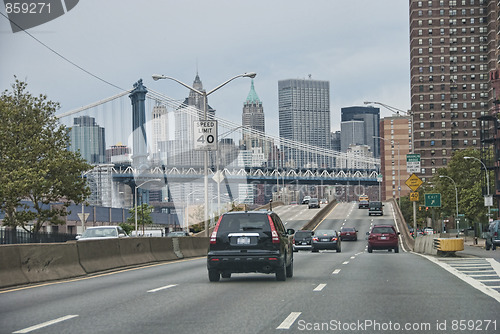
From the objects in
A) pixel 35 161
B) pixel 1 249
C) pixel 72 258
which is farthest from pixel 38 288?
pixel 35 161

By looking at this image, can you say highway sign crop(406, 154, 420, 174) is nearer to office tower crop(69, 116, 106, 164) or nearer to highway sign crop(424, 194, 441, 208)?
highway sign crop(424, 194, 441, 208)

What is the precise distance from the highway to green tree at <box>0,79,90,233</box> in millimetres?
26577

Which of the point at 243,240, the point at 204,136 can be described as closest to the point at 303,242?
the point at 204,136

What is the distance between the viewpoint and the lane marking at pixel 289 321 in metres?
10.3

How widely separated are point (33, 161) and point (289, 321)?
39266mm

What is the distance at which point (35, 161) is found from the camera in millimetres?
47688

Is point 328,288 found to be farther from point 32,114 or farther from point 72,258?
point 32,114

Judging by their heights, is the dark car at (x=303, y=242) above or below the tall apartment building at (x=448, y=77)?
below

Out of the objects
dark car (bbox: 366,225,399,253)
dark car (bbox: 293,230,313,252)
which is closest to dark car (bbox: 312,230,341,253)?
dark car (bbox: 366,225,399,253)

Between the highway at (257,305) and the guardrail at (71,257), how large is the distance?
0.73 m

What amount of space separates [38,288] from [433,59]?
17492cm

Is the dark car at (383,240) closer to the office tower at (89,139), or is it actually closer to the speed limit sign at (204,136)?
the speed limit sign at (204,136)

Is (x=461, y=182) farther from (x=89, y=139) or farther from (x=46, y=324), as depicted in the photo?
(x=46, y=324)

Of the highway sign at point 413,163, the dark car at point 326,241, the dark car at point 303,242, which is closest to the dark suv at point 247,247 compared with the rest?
the highway sign at point 413,163
